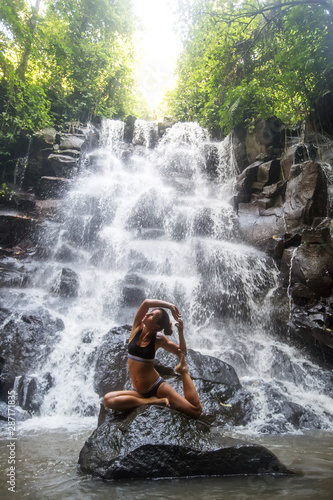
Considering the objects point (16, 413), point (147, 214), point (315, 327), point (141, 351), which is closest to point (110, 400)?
point (141, 351)

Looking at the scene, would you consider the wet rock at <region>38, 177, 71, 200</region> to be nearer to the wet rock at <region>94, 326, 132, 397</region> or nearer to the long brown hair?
the wet rock at <region>94, 326, 132, 397</region>

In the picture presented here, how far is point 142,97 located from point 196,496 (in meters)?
29.3

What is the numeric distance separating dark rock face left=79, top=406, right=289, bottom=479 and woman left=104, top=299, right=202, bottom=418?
307 millimetres

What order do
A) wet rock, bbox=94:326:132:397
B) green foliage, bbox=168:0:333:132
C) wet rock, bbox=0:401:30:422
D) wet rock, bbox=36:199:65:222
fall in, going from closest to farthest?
1. wet rock, bbox=0:401:30:422
2. wet rock, bbox=94:326:132:397
3. green foliage, bbox=168:0:333:132
4. wet rock, bbox=36:199:65:222

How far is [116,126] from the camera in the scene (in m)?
17.9

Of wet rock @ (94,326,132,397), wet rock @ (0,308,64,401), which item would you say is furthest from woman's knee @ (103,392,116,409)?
wet rock @ (0,308,64,401)

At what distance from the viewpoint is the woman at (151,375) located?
310 cm

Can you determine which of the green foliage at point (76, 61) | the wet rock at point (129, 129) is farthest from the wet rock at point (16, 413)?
the wet rock at point (129, 129)

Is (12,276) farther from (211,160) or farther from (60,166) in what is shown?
(211,160)

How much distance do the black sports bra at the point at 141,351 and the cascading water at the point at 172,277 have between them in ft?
7.59

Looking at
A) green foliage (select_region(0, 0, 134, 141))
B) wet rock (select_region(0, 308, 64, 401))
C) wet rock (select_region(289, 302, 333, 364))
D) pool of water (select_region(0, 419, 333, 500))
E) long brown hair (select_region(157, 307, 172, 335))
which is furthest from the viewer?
green foliage (select_region(0, 0, 134, 141))

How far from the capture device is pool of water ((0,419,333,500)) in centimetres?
220

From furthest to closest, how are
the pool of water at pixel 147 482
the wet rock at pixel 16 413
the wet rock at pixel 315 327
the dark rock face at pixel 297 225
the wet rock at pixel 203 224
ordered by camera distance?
the wet rock at pixel 203 224 → the dark rock face at pixel 297 225 → the wet rock at pixel 315 327 → the wet rock at pixel 16 413 → the pool of water at pixel 147 482

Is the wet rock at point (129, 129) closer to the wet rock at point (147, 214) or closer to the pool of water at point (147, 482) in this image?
the wet rock at point (147, 214)
